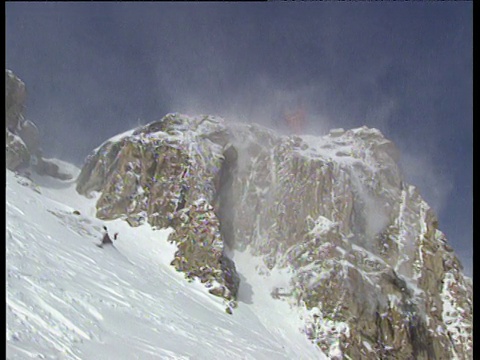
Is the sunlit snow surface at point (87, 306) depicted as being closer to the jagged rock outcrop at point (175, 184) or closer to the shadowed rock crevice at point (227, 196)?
the jagged rock outcrop at point (175, 184)

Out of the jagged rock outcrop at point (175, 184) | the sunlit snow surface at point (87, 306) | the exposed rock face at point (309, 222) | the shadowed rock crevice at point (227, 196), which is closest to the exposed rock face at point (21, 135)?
the jagged rock outcrop at point (175, 184)

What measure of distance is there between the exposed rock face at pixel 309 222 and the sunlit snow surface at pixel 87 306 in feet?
36.6

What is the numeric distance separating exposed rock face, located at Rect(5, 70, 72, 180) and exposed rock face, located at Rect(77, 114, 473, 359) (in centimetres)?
849

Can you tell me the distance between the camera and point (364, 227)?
64.1 metres

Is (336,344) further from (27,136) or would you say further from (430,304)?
(27,136)

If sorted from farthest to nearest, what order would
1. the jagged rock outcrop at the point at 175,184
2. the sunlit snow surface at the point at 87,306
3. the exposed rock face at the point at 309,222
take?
the exposed rock face at the point at 309,222 < the jagged rock outcrop at the point at 175,184 < the sunlit snow surface at the point at 87,306

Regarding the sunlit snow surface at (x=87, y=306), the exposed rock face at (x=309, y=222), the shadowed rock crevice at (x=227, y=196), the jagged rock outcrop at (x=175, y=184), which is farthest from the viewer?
the shadowed rock crevice at (x=227, y=196)

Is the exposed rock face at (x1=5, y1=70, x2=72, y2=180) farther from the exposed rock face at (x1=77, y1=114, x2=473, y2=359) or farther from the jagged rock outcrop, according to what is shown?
the exposed rock face at (x1=77, y1=114, x2=473, y2=359)

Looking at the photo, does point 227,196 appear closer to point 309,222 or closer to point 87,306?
point 309,222

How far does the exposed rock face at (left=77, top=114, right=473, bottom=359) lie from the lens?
156 ft

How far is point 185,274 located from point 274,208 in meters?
25.8

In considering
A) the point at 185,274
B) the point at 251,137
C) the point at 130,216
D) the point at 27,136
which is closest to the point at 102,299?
the point at 185,274

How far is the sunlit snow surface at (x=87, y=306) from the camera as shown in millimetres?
12227

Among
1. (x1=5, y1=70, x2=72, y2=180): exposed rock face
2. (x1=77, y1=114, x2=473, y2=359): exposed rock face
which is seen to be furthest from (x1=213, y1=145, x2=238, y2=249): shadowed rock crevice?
(x1=5, y1=70, x2=72, y2=180): exposed rock face
